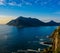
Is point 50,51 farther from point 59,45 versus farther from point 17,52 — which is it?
point 17,52

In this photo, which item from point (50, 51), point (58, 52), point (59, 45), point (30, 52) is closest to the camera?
point (58, 52)

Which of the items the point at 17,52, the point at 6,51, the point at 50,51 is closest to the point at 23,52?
the point at 17,52

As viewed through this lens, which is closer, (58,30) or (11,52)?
(58,30)

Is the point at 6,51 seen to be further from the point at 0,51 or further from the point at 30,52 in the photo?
the point at 30,52

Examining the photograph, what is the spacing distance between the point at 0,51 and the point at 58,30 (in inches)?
→ 1652

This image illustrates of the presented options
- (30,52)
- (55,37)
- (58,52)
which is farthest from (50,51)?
(30,52)

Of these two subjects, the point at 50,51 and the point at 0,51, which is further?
the point at 0,51

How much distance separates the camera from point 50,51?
314 inches

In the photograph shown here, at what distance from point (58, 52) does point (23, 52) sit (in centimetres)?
4152

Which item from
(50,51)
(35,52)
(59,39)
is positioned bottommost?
(35,52)

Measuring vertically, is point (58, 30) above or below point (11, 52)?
above

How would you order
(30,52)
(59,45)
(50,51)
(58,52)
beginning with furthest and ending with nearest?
(30,52)
(50,51)
(59,45)
(58,52)

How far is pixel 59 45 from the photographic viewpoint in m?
7.27

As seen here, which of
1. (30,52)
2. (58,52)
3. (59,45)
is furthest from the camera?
(30,52)
